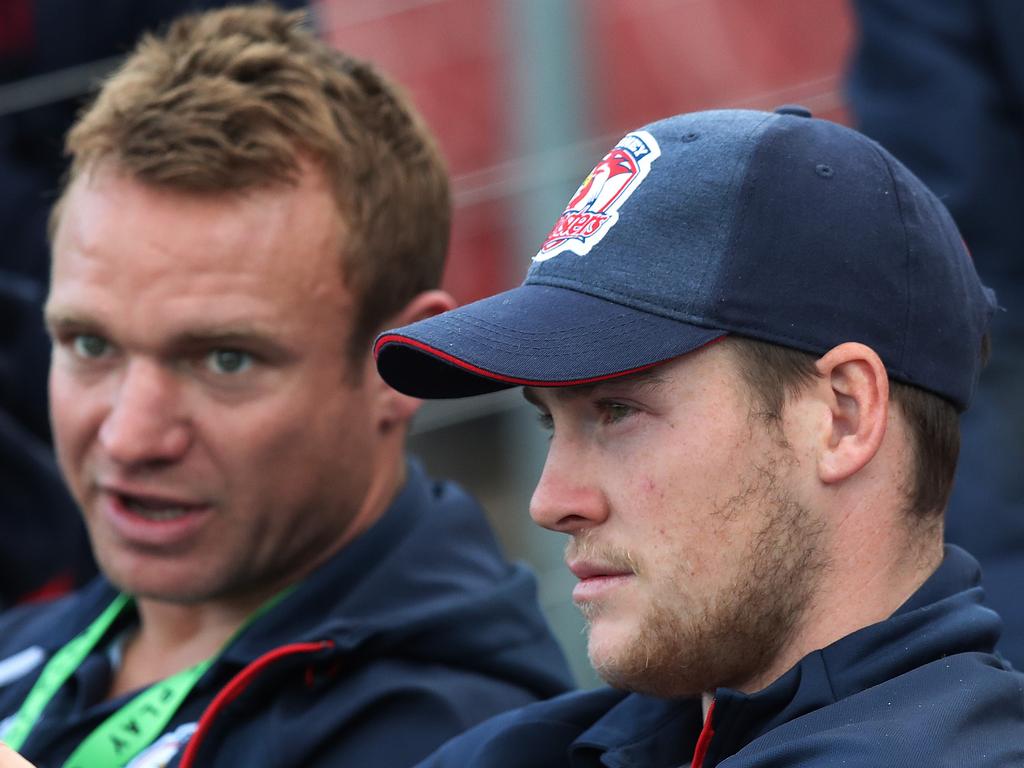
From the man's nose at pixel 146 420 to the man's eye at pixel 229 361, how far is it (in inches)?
2.0

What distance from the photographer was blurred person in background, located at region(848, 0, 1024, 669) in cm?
252

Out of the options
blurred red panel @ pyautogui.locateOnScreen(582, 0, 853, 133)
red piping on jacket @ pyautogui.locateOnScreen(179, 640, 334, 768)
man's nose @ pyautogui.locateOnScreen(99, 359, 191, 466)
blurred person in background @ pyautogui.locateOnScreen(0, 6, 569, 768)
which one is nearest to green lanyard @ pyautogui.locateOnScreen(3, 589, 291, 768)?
blurred person in background @ pyautogui.locateOnScreen(0, 6, 569, 768)

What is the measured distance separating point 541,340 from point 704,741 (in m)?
0.40

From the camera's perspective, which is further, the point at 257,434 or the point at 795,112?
the point at 257,434

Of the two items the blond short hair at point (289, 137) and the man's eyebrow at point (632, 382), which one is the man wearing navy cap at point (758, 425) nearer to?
the man's eyebrow at point (632, 382)

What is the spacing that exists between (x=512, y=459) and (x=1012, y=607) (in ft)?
4.61

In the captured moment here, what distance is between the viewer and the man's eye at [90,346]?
2.20 m

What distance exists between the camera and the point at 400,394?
7.40 ft

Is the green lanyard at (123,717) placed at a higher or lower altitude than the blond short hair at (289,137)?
lower

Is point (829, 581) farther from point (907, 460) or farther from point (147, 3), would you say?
point (147, 3)

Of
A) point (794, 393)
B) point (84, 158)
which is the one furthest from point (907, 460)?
point (84, 158)

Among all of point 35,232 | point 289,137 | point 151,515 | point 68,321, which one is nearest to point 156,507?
point 151,515

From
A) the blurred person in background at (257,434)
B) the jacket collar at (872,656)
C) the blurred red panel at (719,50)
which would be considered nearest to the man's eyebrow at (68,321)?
the blurred person in background at (257,434)

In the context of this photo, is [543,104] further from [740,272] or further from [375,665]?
[740,272]
